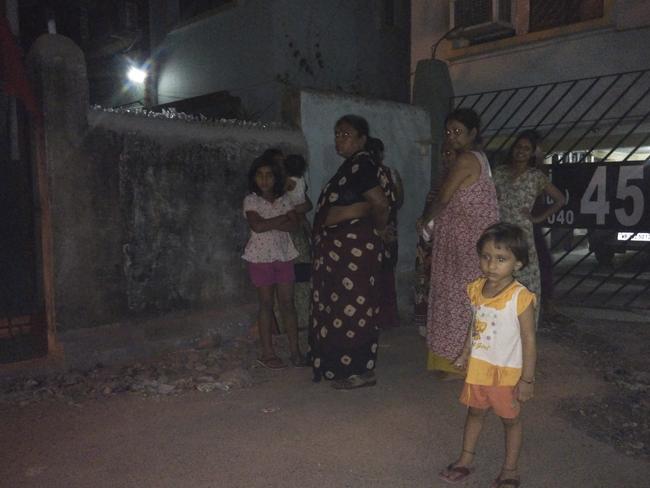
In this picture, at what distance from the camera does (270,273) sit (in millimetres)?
4215

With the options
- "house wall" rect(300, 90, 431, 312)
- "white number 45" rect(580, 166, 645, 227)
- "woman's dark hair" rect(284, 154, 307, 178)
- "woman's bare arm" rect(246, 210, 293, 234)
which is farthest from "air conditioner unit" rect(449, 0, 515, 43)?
"woman's bare arm" rect(246, 210, 293, 234)

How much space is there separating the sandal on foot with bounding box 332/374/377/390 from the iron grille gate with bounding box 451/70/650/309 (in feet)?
10.4

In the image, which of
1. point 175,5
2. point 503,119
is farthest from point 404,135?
point 175,5

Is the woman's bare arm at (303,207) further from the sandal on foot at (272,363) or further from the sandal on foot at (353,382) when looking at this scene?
the sandal on foot at (353,382)

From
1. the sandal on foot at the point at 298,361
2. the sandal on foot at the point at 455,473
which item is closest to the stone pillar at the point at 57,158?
the sandal on foot at the point at 298,361

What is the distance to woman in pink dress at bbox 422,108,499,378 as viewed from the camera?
3.66m

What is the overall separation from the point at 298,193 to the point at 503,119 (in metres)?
5.07

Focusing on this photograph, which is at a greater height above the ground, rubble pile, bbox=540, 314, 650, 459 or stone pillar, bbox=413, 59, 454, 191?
stone pillar, bbox=413, 59, 454, 191

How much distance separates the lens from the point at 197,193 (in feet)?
15.3

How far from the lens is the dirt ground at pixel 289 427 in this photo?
2.64 meters

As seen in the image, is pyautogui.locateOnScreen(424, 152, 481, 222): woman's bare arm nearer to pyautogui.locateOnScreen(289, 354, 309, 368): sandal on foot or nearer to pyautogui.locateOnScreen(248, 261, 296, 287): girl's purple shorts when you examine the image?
pyautogui.locateOnScreen(248, 261, 296, 287): girl's purple shorts

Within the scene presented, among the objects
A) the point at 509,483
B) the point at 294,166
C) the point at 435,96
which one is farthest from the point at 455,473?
the point at 435,96

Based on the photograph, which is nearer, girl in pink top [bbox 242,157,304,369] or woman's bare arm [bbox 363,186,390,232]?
woman's bare arm [bbox 363,186,390,232]

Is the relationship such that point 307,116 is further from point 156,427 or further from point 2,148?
point 156,427
